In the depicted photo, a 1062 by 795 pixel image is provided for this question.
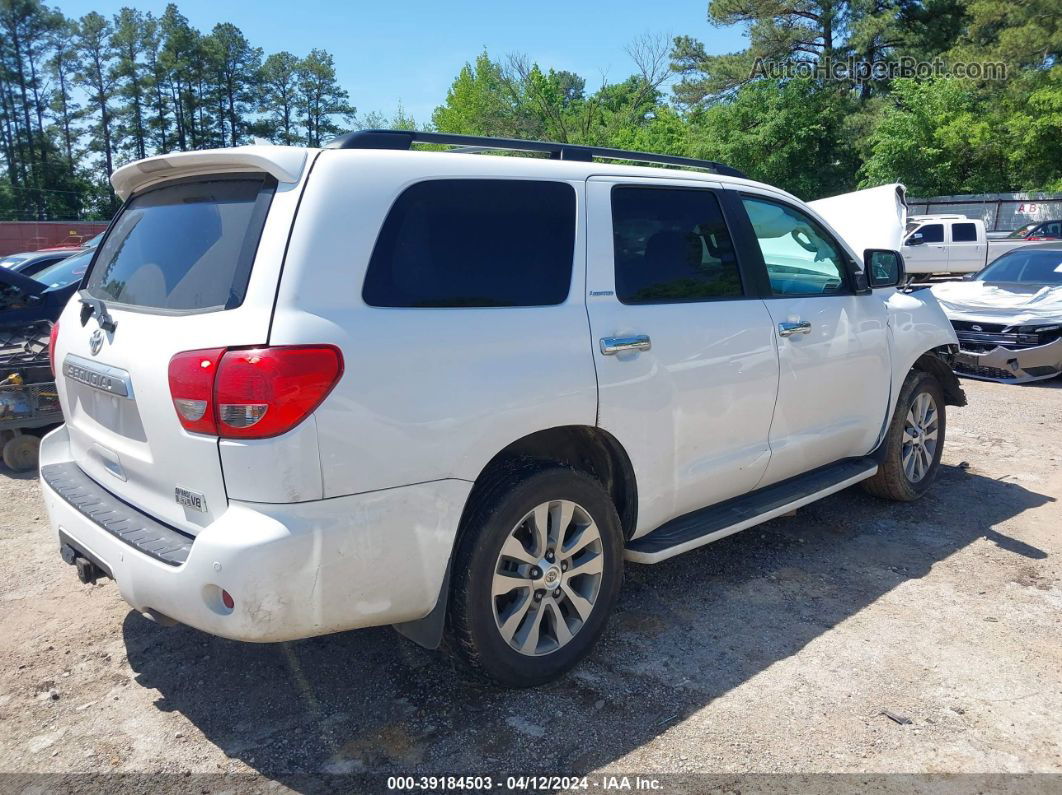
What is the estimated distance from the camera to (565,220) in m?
3.24

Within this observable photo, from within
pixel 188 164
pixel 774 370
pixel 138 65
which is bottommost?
pixel 774 370

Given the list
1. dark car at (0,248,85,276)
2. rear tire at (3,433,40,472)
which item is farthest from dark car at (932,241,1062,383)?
dark car at (0,248,85,276)

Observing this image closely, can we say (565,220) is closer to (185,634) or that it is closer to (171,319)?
(171,319)

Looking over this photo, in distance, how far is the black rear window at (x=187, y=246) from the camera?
2648 mm

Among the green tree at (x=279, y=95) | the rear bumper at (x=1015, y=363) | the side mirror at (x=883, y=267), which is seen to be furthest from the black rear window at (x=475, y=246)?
the green tree at (x=279, y=95)

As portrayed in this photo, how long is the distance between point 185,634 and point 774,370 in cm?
291

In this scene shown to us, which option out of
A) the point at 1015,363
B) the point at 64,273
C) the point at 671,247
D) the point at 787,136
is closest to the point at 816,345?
the point at 671,247

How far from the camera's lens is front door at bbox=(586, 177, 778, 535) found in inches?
129

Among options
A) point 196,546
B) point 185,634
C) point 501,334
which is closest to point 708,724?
point 501,334

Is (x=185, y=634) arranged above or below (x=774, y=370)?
below

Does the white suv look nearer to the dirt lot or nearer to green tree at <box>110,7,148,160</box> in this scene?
the dirt lot

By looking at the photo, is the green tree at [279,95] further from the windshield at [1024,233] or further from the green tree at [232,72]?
the windshield at [1024,233]

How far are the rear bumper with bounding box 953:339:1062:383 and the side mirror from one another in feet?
15.7

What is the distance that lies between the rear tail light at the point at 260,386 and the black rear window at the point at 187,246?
0.22 meters
